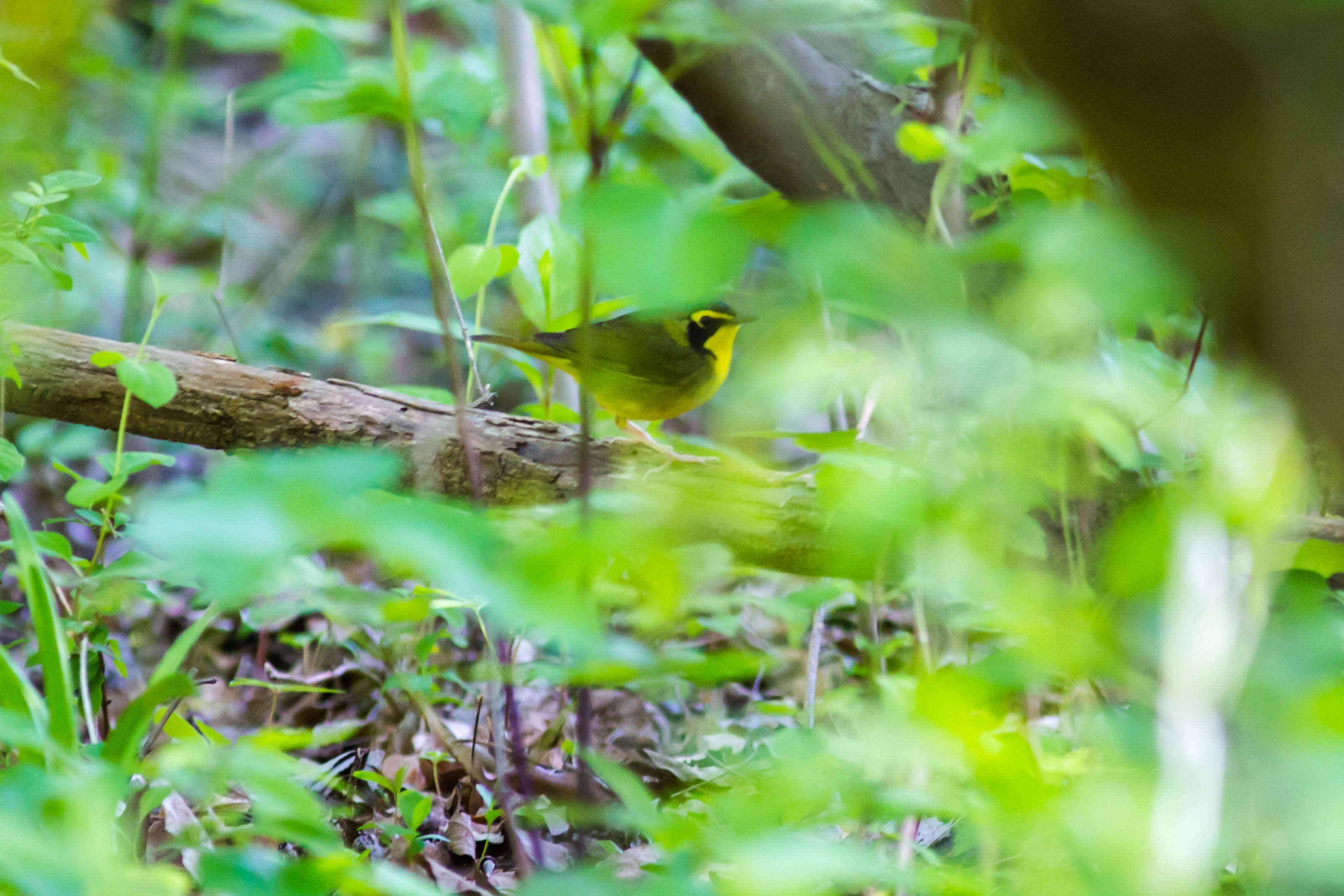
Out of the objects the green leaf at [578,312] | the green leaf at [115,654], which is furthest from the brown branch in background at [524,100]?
the green leaf at [115,654]

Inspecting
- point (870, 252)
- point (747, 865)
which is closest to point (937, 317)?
point (870, 252)

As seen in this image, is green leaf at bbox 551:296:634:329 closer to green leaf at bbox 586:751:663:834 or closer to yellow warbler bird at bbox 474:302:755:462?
yellow warbler bird at bbox 474:302:755:462

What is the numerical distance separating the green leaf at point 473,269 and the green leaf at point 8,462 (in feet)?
3.02

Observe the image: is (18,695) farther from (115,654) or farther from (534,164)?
(534,164)

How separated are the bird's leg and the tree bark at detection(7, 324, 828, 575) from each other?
43 mm

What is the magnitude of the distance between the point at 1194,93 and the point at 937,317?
29 centimetres

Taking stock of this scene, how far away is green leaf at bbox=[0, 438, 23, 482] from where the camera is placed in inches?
72.2

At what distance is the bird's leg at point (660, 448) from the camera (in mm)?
2309

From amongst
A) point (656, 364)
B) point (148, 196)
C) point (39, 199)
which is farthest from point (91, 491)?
point (148, 196)

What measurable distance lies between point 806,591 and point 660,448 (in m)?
0.69

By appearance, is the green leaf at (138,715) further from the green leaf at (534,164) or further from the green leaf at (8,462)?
the green leaf at (534,164)

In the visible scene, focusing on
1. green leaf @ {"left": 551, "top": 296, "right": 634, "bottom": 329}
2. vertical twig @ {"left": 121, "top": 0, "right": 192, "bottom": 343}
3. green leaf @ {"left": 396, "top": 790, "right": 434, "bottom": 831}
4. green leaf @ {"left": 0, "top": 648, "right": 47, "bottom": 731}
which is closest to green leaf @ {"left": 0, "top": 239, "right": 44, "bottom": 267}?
green leaf @ {"left": 0, "top": 648, "right": 47, "bottom": 731}

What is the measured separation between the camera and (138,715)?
1347 millimetres

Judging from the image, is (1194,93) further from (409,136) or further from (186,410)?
(186,410)
